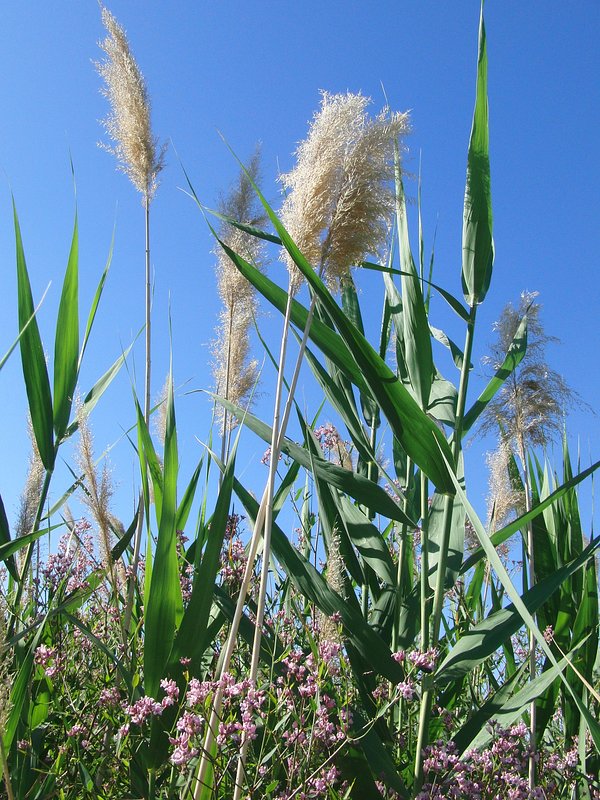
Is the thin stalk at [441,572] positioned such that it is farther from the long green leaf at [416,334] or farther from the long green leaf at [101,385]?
the long green leaf at [101,385]

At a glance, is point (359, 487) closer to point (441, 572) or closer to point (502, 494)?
point (441, 572)

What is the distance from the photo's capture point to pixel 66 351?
7.89ft

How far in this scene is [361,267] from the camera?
7.32 feet

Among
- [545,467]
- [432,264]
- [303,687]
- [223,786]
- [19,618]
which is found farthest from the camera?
[545,467]

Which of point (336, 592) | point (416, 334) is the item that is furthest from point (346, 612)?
point (416, 334)

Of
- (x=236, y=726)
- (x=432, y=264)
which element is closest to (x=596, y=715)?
(x=236, y=726)

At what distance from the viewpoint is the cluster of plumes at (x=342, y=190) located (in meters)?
2.09

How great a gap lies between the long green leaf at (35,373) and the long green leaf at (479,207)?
1.40 m

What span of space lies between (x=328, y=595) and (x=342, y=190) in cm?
117

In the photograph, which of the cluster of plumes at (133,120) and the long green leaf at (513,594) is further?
the cluster of plumes at (133,120)

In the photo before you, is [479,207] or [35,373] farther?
[35,373]

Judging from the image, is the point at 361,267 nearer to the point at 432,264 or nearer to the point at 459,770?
the point at 432,264

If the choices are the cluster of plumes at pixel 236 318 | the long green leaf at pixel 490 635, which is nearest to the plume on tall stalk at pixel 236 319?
the cluster of plumes at pixel 236 318

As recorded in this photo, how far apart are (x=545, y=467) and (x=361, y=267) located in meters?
1.42
